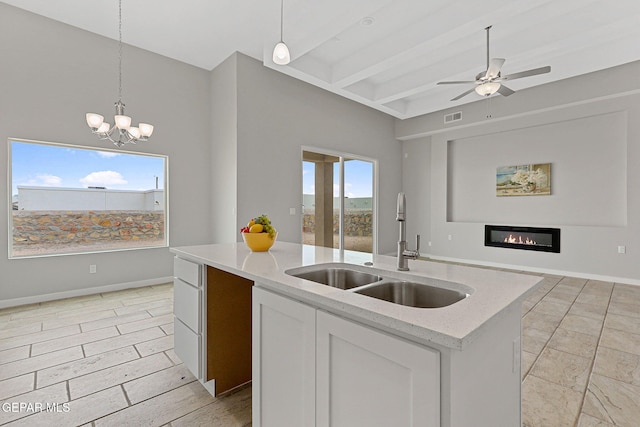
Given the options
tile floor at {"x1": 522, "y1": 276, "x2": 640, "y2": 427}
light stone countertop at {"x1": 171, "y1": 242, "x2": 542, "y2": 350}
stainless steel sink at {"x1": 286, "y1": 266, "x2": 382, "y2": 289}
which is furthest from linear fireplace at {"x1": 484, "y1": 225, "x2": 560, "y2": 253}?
stainless steel sink at {"x1": 286, "y1": 266, "x2": 382, "y2": 289}

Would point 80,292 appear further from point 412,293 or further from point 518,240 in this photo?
point 518,240

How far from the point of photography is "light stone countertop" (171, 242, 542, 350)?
2.74 ft

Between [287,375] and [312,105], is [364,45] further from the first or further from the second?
[287,375]

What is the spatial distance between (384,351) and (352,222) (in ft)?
18.5

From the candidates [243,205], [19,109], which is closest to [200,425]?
[243,205]

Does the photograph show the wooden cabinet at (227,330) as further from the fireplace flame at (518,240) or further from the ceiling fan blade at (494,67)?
the fireplace flame at (518,240)

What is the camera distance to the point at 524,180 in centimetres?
587

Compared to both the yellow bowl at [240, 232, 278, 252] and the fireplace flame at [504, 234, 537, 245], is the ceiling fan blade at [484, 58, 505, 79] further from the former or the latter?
the fireplace flame at [504, 234, 537, 245]

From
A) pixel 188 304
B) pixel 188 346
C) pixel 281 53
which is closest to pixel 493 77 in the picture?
pixel 281 53

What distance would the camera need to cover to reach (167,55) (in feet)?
15.2

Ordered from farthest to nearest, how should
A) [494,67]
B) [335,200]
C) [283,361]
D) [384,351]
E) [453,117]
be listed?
[453,117]
[335,200]
[494,67]
[283,361]
[384,351]

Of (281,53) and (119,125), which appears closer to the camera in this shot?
(281,53)

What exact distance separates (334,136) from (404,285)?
493cm

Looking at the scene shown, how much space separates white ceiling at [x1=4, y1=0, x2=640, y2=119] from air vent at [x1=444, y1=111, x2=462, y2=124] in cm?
128
